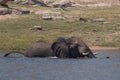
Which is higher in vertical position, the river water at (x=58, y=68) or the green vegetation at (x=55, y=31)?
the river water at (x=58, y=68)

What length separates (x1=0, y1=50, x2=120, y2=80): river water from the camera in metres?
23.7

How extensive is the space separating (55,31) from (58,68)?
12409mm

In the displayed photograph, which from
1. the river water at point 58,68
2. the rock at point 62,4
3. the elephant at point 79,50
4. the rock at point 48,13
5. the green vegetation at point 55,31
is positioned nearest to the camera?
the river water at point 58,68

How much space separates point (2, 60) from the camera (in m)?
29.0

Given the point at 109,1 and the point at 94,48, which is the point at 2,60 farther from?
the point at 109,1

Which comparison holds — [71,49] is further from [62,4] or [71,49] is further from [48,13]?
[62,4]

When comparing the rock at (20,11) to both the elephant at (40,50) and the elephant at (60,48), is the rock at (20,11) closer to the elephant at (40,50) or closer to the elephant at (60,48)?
the elephant at (40,50)

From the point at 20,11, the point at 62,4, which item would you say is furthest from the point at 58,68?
the point at 62,4

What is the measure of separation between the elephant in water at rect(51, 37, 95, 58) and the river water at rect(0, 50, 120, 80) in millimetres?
629

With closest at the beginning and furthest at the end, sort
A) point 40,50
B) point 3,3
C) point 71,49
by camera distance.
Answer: point 71,49, point 40,50, point 3,3

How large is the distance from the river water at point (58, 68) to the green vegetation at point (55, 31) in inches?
163

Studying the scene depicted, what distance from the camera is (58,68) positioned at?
26203mm

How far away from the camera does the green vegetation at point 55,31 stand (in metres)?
35.6

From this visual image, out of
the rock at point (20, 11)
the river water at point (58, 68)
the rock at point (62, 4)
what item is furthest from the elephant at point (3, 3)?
the river water at point (58, 68)
